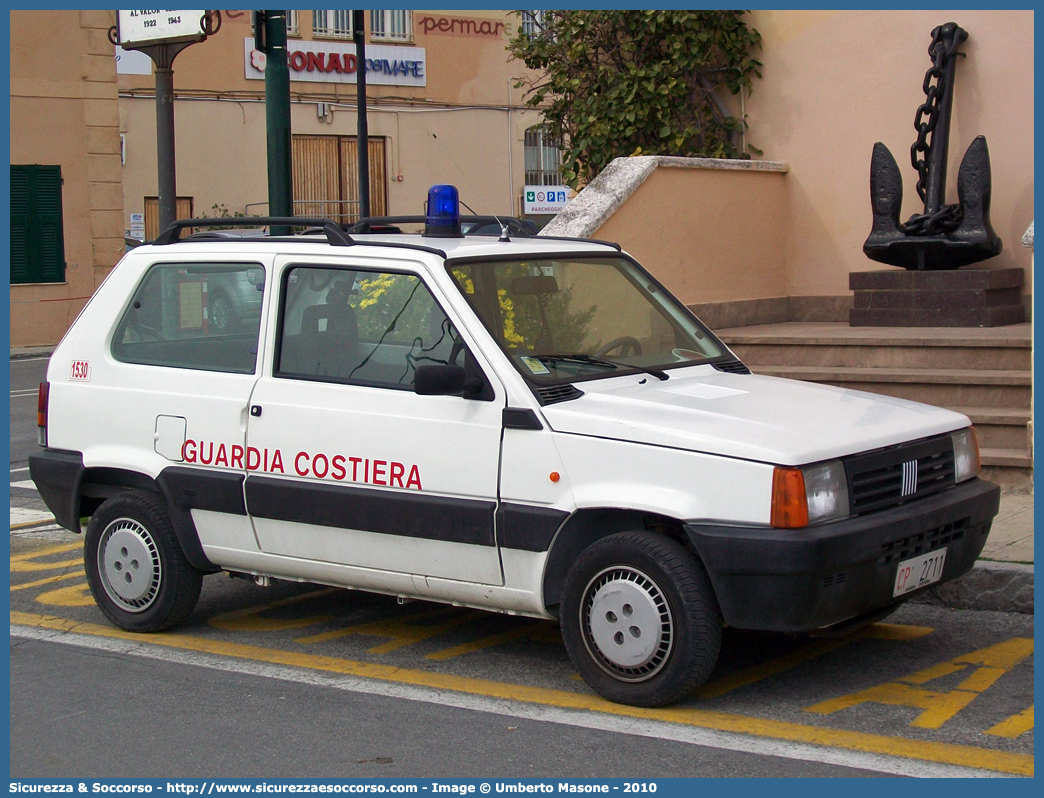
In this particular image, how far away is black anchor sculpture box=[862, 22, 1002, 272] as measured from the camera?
10.2 meters

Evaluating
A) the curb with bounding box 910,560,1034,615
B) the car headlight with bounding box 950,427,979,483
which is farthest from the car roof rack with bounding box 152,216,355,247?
the curb with bounding box 910,560,1034,615

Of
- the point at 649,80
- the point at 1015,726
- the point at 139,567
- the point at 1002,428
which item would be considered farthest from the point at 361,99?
the point at 1015,726

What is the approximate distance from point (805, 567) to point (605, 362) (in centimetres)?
140

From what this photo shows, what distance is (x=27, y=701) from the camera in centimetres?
521

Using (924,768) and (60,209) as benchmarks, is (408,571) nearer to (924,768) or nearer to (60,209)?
(924,768)

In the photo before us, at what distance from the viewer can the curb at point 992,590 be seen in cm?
618

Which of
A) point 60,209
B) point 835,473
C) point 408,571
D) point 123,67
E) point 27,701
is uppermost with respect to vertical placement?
point 123,67

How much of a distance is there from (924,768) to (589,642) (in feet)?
4.20

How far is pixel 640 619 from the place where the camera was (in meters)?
4.86

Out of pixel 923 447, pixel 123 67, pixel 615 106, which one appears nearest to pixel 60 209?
pixel 123 67

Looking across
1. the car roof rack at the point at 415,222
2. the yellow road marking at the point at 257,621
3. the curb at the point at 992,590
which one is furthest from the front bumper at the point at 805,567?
the yellow road marking at the point at 257,621

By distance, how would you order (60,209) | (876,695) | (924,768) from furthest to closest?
(60,209)
(876,695)
(924,768)

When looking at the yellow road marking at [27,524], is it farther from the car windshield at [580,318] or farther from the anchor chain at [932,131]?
the anchor chain at [932,131]

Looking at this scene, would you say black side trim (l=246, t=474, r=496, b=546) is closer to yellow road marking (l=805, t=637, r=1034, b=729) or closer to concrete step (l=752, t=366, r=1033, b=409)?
yellow road marking (l=805, t=637, r=1034, b=729)
